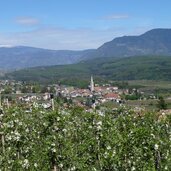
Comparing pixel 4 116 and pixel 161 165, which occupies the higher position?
pixel 4 116

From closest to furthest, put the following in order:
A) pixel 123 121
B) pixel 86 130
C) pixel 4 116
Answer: pixel 4 116 < pixel 86 130 < pixel 123 121

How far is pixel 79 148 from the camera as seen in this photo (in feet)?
106

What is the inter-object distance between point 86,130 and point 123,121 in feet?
15.0

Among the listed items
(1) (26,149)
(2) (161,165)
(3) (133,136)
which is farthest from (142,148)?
(1) (26,149)

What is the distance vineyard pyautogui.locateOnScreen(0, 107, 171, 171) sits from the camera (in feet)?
84.2

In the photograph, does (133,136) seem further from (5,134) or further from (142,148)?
(5,134)

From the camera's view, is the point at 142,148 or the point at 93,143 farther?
Result: the point at 93,143

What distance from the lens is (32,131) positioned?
35375 mm

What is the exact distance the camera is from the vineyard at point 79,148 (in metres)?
25.7

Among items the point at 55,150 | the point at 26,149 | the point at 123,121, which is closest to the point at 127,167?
the point at 55,150

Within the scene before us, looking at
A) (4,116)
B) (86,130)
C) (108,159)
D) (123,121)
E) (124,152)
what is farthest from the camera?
(123,121)

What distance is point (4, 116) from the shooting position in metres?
32.2

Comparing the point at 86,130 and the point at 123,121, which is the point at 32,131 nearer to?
the point at 86,130

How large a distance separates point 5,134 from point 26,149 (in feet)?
7.01
